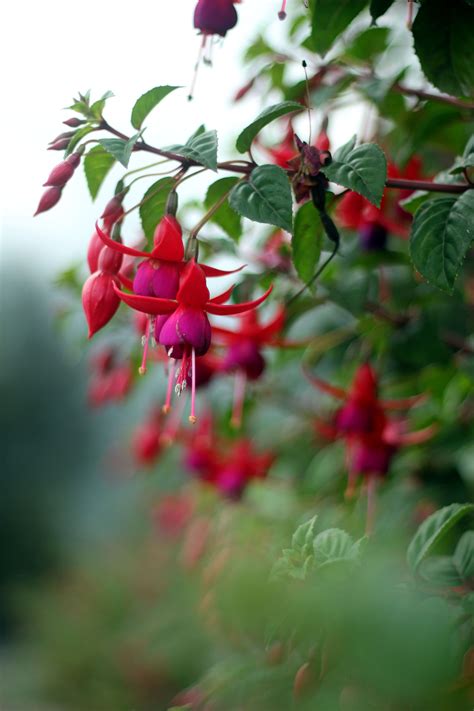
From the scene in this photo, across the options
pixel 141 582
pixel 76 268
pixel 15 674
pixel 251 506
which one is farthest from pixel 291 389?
pixel 15 674

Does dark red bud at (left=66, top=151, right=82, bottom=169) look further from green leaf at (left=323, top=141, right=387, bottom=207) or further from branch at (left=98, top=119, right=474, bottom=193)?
green leaf at (left=323, top=141, right=387, bottom=207)

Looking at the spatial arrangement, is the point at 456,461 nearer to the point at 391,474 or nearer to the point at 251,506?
the point at 391,474

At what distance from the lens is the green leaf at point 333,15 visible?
2.19 feet

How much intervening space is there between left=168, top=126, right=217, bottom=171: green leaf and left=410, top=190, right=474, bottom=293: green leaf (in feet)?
0.57

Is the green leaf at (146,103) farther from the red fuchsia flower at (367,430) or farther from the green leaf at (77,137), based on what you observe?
the red fuchsia flower at (367,430)

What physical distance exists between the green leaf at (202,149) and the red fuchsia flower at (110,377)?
71 cm

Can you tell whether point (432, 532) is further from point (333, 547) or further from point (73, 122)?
point (73, 122)

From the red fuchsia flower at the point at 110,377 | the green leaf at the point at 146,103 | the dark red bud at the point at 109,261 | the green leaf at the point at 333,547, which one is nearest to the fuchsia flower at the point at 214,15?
the green leaf at the point at 146,103

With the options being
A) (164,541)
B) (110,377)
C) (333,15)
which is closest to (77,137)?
(333,15)

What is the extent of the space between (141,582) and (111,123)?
7.83 ft

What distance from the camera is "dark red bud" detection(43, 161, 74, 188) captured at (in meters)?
0.58

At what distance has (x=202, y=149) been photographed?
0.55 m

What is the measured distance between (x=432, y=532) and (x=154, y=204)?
36cm

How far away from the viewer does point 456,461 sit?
1.10m
